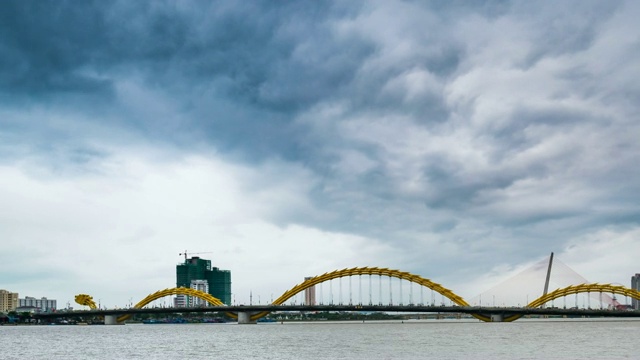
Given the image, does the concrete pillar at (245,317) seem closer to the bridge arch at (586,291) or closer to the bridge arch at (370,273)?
the bridge arch at (370,273)

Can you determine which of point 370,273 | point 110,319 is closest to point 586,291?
point 370,273

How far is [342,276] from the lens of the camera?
148m

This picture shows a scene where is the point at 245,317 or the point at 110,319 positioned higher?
the point at 245,317

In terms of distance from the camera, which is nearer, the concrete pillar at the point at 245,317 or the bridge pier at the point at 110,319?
the concrete pillar at the point at 245,317

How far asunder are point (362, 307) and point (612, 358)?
8388cm

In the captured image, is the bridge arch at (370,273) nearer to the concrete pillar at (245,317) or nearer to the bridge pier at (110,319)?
the concrete pillar at (245,317)

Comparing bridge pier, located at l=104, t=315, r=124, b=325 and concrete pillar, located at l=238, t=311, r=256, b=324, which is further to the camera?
bridge pier, located at l=104, t=315, r=124, b=325

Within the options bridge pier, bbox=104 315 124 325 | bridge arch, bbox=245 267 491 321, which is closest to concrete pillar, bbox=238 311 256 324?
bridge arch, bbox=245 267 491 321

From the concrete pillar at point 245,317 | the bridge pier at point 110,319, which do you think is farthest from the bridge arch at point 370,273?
the bridge pier at point 110,319

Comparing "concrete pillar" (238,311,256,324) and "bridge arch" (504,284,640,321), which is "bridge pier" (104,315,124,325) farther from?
"bridge arch" (504,284,640,321)

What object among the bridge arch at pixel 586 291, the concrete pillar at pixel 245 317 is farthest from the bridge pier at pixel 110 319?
the bridge arch at pixel 586 291

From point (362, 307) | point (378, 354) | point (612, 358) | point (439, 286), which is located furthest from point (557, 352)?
point (439, 286)

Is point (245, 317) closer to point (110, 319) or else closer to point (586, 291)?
point (110, 319)

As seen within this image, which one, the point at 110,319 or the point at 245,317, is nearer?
the point at 245,317
